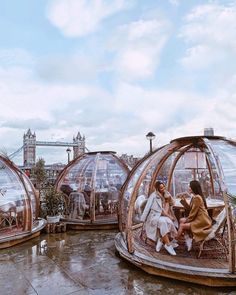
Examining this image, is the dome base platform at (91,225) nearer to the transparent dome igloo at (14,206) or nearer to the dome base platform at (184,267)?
the transparent dome igloo at (14,206)

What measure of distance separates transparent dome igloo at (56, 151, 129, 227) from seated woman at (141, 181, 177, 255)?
270 centimetres

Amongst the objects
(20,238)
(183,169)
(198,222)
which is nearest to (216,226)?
(198,222)

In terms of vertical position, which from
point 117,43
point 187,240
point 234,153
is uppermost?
point 117,43

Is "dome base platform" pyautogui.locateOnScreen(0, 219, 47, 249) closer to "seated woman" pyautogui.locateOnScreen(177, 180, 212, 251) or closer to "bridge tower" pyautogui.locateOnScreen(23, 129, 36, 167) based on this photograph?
"seated woman" pyautogui.locateOnScreen(177, 180, 212, 251)

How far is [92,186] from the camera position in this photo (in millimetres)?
7609

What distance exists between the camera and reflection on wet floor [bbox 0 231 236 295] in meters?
3.49

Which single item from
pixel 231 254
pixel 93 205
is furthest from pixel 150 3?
pixel 231 254

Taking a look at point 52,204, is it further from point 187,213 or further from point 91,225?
point 187,213

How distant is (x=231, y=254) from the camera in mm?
3549

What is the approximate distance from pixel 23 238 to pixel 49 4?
5.89 metres

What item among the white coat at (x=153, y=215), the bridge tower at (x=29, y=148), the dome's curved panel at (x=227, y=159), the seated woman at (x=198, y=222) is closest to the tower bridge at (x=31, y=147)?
the bridge tower at (x=29, y=148)

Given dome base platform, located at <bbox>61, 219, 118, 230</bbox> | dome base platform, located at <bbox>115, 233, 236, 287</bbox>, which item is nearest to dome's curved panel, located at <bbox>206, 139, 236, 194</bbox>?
dome base platform, located at <bbox>115, 233, 236, 287</bbox>

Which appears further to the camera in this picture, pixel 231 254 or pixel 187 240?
pixel 187 240

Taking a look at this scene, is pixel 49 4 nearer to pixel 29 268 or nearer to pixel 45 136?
pixel 29 268
